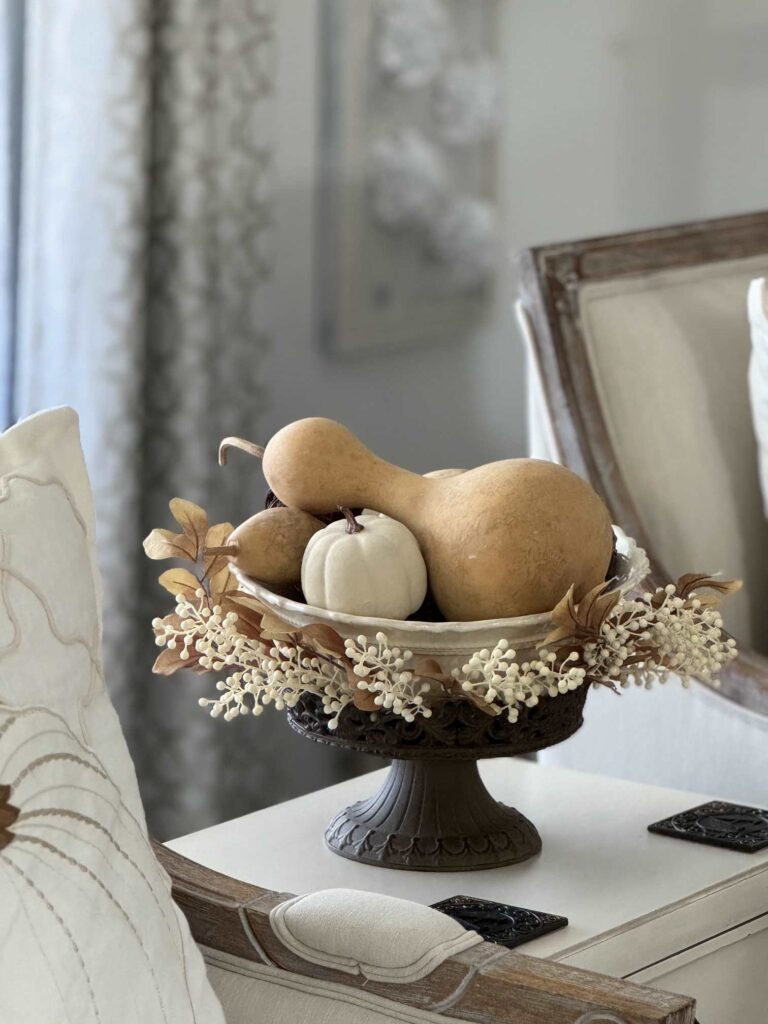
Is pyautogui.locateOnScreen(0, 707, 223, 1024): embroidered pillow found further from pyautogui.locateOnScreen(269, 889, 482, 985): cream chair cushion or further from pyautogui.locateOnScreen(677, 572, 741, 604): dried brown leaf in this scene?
pyautogui.locateOnScreen(677, 572, 741, 604): dried brown leaf

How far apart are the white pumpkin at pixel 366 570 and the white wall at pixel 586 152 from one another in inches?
52.7

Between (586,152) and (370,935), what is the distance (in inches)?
75.6

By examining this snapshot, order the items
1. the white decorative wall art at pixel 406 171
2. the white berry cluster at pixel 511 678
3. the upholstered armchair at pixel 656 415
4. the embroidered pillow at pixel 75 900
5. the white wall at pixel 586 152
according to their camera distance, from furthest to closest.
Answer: the white wall at pixel 586 152 < the white decorative wall art at pixel 406 171 < the upholstered armchair at pixel 656 415 < the white berry cluster at pixel 511 678 < the embroidered pillow at pixel 75 900

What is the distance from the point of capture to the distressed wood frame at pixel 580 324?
1354 mm

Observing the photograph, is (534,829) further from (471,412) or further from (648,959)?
(471,412)

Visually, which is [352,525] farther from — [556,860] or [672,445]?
[672,445]

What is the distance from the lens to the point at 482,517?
0.93m

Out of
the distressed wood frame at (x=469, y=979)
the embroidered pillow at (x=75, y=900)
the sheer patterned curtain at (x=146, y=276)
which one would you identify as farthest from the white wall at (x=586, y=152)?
the embroidered pillow at (x=75, y=900)

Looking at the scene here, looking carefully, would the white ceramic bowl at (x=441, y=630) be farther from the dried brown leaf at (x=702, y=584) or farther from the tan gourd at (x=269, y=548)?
the dried brown leaf at (x=702, y=584)

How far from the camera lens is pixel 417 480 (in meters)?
0.99

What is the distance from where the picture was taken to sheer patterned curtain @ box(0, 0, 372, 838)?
182 centimetres

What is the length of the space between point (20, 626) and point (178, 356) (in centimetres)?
131

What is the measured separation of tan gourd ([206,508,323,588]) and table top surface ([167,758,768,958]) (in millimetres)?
206

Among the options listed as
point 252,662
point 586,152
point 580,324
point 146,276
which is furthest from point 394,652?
point 586,152
